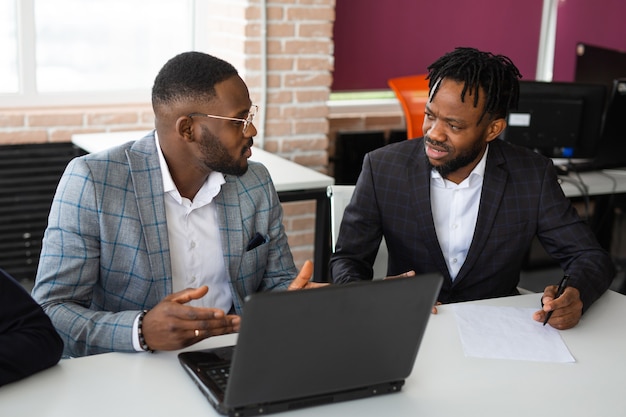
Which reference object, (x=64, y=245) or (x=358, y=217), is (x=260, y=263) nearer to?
(x=358, y=217)

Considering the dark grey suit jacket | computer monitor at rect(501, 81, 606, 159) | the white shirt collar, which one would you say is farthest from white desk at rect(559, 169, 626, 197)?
the white shirt collar

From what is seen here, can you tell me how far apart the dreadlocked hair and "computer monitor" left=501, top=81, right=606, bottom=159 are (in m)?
1.05

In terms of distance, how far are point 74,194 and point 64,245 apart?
0.38 ft

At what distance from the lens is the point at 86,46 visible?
152 inches

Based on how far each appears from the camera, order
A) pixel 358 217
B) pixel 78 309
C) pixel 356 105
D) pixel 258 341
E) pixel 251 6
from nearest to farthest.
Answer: pixel 258 341 < pixel 78 309 < pixel 358 217 < pixel 251 6 < pixel 356 105

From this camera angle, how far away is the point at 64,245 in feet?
6.03

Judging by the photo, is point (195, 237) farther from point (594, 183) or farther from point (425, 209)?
point (594, 183)

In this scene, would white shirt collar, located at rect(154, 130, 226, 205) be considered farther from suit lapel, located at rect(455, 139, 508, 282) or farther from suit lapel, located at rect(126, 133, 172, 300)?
suit lapel, located at rect(455, 139, 508, 282)

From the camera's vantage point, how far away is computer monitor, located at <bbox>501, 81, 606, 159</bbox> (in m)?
3.39

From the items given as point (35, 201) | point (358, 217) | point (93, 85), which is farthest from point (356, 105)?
point (358, 217)

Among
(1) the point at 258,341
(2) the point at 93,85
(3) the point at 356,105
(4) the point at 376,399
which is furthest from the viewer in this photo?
(3) the point at 356,105

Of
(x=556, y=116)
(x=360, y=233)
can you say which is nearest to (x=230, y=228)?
(x=360, y=233)

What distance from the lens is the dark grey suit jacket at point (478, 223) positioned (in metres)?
2.30

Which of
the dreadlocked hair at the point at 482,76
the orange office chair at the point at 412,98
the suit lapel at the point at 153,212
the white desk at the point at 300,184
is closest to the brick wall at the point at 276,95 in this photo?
the white desk at the point at 300,184
